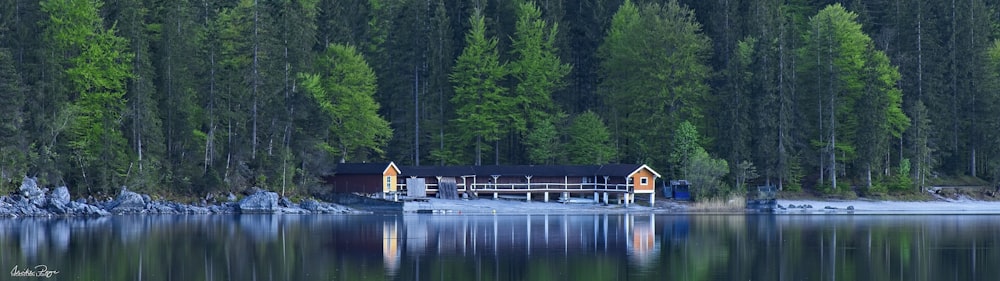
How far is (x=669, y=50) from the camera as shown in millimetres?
90375

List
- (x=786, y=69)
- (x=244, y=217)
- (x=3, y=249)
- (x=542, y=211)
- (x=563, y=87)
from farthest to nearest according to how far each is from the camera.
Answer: (x=563, y=87), (x=786, y=69), (x=542, y=211), (x=244, y=217), (x=3, y=249)

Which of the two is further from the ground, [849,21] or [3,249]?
[849,21]

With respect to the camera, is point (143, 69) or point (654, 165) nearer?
point (143, 69)

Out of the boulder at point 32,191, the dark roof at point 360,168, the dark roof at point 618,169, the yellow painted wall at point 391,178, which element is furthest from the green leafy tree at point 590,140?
the boulder at point 32,191

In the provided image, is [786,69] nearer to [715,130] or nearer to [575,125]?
[715,130]

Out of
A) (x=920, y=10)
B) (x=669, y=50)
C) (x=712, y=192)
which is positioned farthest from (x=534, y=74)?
(x=920, y=10)

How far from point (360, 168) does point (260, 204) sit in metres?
7.36

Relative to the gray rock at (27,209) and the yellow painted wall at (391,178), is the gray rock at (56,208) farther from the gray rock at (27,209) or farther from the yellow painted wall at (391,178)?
the yellow painted wall at (391,178)

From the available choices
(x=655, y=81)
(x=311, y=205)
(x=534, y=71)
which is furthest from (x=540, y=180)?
(x=311, y=205)

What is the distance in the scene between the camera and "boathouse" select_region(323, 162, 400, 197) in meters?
81.1

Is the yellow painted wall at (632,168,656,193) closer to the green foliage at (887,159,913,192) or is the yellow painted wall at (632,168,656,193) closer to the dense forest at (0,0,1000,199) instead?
the dense forest at (0,0,1000,199)

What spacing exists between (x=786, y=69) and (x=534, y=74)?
53.4 ft

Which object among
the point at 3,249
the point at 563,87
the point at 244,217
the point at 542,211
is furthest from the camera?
the point at 563,87

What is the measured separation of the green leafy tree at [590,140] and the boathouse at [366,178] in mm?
13092
